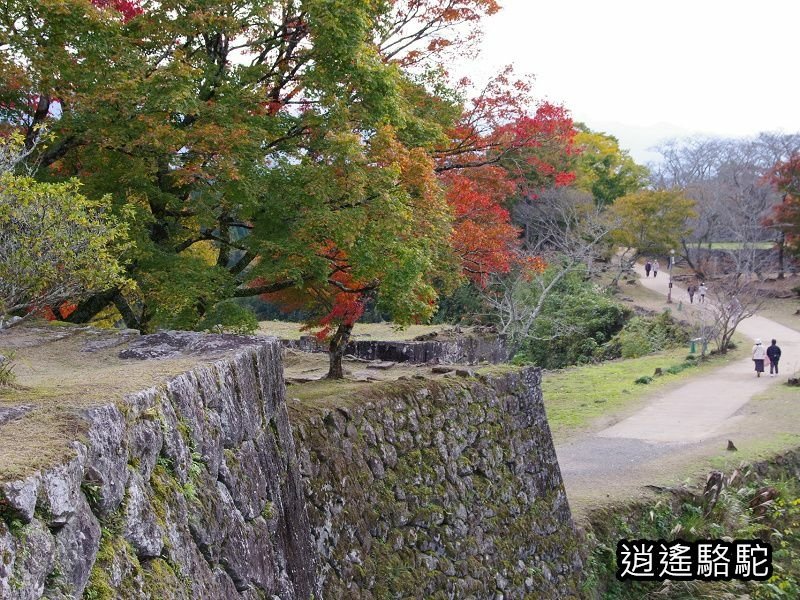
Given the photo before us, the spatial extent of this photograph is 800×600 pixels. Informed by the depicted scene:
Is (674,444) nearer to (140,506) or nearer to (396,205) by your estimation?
(396,205)

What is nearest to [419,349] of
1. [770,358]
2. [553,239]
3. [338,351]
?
[338,351]

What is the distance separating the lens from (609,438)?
59.5ft

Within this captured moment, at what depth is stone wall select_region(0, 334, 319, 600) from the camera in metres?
3.43

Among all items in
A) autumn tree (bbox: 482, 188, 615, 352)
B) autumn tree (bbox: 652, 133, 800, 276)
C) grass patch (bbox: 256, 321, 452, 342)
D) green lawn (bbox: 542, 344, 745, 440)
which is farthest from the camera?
autumn tree (bbox: 652, 133, 800, 276)

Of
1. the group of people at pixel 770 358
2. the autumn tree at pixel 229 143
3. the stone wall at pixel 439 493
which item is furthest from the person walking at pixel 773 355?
the autumn tree at pixel 229 143

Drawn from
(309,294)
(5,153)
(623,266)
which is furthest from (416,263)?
(623,266)

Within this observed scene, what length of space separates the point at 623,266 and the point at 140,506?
3655 centimetres

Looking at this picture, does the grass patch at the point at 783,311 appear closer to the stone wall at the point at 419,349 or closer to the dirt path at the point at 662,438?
the dirt path at the point at 662,438

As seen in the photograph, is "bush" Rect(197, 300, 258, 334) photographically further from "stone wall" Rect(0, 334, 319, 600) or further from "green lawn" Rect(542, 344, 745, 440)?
"green lawn" Rect(542, 344, 745, 440)

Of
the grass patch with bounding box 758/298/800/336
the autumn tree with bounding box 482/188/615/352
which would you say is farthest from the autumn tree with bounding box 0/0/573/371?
the grass patch with bounding box 758/298/800/336

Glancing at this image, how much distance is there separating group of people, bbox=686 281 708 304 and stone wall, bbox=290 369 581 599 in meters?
22.4

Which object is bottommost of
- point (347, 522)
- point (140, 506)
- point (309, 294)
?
point (347, 522)

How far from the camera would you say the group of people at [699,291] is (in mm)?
33625

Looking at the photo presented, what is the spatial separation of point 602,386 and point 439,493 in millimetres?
15136
